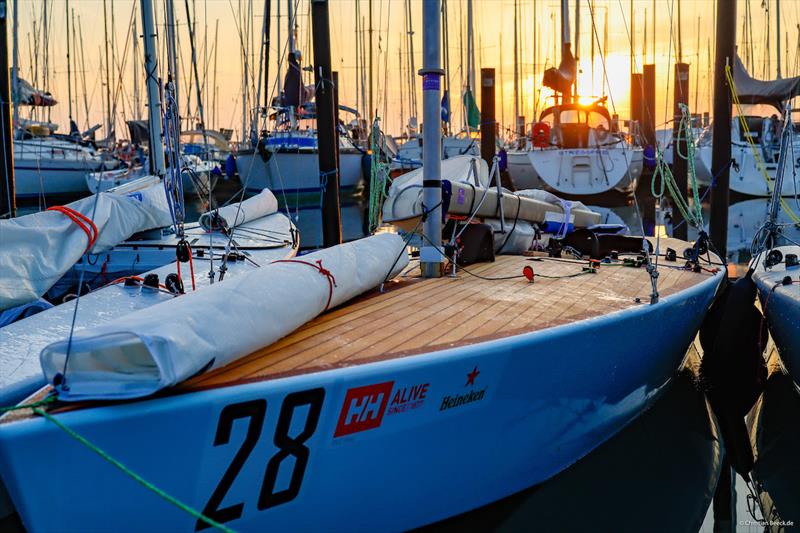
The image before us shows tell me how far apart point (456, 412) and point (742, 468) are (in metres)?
3.08

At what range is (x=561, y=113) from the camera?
26.7m

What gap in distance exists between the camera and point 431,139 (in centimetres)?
626

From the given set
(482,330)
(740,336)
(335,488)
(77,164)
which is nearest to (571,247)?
(740,336)

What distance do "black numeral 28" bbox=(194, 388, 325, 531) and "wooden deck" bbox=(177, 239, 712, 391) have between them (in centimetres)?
18

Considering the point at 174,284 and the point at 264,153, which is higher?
the point at 264,153

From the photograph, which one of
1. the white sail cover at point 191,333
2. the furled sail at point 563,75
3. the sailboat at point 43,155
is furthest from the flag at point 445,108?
the white sail cover at point 191,333

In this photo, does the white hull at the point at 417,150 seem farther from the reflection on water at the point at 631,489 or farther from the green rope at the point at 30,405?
the green rope at the point at 30,405

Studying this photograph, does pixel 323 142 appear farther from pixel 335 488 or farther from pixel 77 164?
pixel 77 164

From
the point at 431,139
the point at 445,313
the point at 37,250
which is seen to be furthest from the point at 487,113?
the point at 445,313

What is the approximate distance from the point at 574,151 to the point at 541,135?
150 cm

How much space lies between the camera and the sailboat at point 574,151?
25.1 m

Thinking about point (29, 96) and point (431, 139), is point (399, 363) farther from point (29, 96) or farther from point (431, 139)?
point (29, 96)

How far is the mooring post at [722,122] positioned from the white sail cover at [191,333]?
7.19 m

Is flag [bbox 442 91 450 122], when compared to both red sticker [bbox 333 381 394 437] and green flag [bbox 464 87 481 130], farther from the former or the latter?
red sticker [bbox 333 381 394 437]
